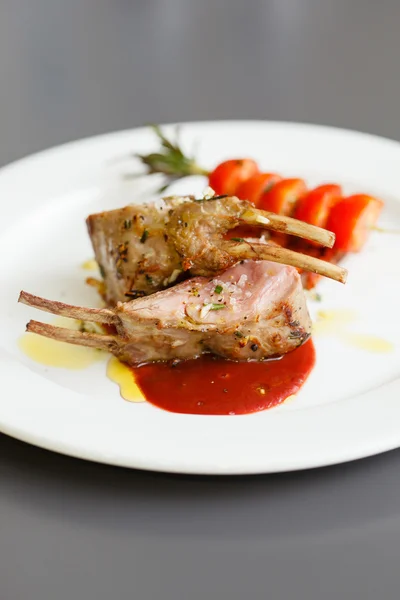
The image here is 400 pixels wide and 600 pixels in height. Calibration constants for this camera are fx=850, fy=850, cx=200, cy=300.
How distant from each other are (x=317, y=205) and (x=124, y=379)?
5.83ft

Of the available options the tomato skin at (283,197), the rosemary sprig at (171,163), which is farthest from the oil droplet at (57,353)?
the rosemary sprig at (171,163)

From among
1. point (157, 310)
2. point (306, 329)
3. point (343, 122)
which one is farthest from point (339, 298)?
point (343, 122)

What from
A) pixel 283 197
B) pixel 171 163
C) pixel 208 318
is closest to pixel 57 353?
pixel 208 318

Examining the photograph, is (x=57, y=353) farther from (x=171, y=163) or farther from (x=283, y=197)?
(x=171, y=163)

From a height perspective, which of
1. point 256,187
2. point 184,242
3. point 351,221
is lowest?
point 184,242

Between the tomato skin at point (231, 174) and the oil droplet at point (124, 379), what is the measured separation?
1.74 meters

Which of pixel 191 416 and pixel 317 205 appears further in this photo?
pixel 317 205

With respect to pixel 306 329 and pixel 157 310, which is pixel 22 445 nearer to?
pixel 157 310

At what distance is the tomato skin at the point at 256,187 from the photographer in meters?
5.36

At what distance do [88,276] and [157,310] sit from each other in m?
1.21

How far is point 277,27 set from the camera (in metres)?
8.59

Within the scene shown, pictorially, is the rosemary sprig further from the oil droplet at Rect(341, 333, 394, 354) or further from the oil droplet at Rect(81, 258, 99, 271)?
the oil droplet at Rect(341, 333, 394, 354)

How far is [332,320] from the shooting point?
461 cm

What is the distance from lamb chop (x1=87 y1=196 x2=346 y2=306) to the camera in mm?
4008
